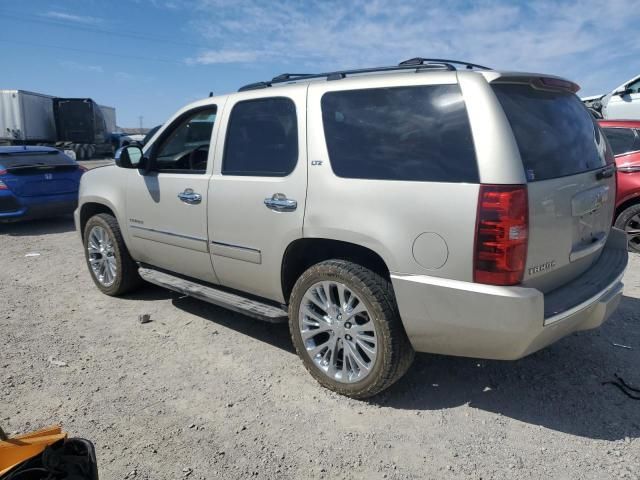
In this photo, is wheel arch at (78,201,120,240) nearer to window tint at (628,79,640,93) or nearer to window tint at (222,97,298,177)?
window tint at (222,97,298,177)

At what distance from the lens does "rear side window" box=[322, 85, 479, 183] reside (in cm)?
271

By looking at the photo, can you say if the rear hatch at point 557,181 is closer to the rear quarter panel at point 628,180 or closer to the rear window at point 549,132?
the rear window at point 549,132

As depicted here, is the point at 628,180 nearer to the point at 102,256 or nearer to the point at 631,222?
the point at 631,222

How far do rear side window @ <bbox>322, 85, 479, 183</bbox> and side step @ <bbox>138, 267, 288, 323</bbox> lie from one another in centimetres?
112

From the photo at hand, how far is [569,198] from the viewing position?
2846 mm

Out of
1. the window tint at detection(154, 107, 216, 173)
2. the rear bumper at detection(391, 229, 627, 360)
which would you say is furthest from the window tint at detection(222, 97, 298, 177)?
the rear bumper at detection(391, 229, 627, 360)

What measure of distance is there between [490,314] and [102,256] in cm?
402

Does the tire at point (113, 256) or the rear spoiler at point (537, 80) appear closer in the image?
the rear spoiler at point (537, 80)

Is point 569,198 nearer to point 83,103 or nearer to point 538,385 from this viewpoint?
point 538,385

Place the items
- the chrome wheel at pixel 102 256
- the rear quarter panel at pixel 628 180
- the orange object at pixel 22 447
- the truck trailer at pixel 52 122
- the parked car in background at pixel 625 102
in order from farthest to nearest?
the truck trailer at pixel 52 122
the parked car in background at pixel 625 102
the rear quarter panel at pixel 628 180
the chrome wheel at pixel 102 256
the orange object at pixel 22 447

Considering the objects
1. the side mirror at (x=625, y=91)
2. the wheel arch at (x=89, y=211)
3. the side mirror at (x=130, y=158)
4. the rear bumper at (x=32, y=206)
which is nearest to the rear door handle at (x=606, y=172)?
the side mirror at (x=130, y=158)

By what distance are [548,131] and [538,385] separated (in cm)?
163

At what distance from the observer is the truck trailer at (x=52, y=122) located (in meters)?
26.3

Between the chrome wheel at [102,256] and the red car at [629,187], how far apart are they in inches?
236
